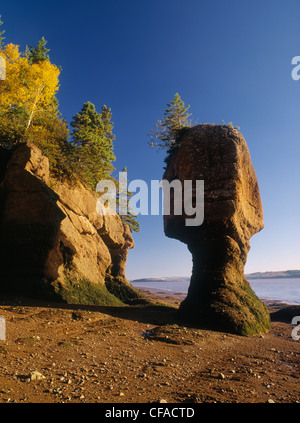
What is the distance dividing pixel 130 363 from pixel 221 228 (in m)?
11.8

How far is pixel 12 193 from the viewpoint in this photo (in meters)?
15.1

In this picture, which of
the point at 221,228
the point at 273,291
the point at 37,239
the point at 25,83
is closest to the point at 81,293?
the point at 37,239

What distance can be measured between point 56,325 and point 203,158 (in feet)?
47.3

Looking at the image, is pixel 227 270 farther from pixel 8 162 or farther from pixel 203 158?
pixel 8 162

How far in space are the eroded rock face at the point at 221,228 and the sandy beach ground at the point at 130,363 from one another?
2139mm

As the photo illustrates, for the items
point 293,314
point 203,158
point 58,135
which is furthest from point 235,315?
point 58,135

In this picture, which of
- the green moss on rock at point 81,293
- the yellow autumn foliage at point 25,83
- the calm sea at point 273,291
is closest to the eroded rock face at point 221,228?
the green moss on rock at point 81,293

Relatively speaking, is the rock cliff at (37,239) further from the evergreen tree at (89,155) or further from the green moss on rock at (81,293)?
the evergreen tree at (89,155)

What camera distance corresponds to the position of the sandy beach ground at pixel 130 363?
4492 mm

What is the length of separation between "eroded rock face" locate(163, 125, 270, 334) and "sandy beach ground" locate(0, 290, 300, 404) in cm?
214

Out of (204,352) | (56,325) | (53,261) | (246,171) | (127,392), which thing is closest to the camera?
(127,392)

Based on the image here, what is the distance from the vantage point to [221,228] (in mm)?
16172

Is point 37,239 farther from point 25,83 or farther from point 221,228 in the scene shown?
point 25,83

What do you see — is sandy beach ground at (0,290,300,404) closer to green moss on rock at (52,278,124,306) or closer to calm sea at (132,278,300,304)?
green moss on rock at (52,278,124,306)
